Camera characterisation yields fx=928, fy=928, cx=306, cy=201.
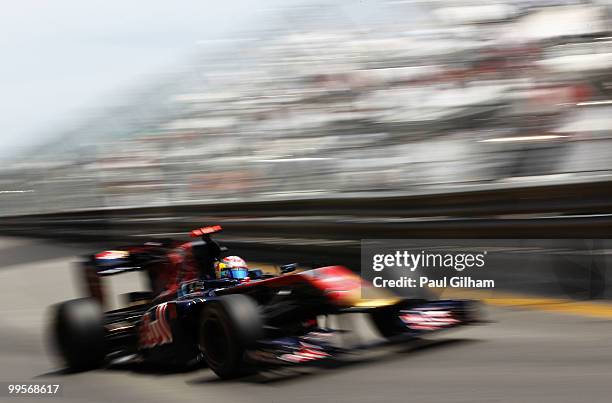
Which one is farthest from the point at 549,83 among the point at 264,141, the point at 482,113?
the point at 264,141

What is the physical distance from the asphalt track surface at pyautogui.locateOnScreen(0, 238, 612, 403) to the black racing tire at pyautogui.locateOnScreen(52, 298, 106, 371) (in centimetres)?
10

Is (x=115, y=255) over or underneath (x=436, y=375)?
over

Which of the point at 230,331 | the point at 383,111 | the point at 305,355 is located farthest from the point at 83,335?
the point at 383,111

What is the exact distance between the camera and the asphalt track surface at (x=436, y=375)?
445cm

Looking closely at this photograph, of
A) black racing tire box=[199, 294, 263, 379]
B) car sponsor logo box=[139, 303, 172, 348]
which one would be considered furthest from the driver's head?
black racing tire box=[199, 294, 263, 379]

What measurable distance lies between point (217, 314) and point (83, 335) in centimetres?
163

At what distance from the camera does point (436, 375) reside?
16.0 ft

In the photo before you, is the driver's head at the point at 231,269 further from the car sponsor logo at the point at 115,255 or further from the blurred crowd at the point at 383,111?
the blurred crowd at the point at 383,111

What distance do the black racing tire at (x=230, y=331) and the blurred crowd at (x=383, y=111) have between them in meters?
2.81

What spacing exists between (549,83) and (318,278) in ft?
12.5

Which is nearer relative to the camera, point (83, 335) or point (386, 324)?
point (386, 324)

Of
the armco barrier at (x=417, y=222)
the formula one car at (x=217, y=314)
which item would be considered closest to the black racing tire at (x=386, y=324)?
the formula one car at (x=217, y=314)

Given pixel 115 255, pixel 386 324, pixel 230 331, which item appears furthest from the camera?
pixel 115 255

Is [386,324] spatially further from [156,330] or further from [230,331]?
[156,330]
